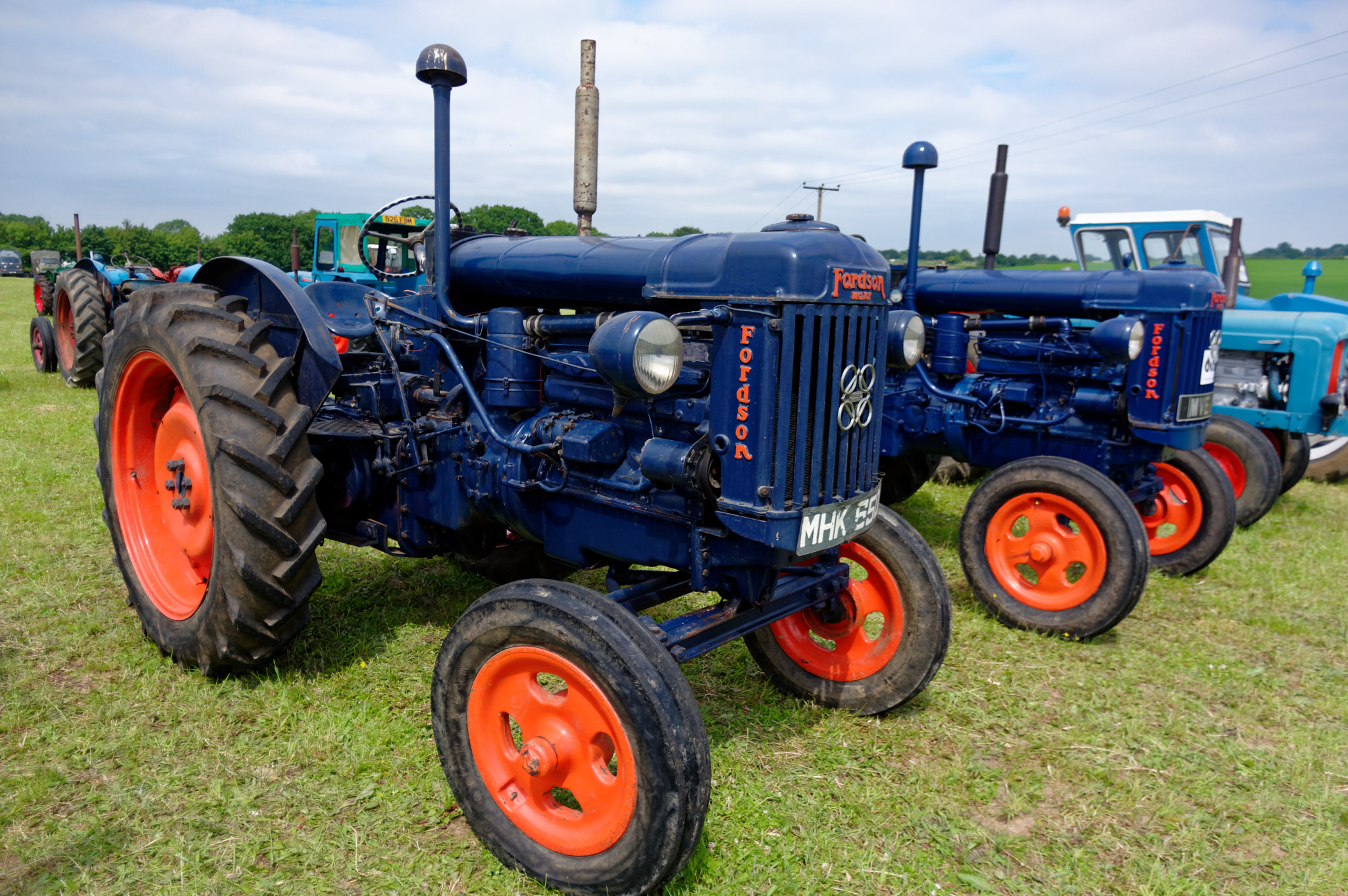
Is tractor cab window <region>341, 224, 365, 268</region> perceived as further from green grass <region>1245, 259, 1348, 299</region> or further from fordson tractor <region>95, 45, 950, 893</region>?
green grass <region>1245, 259, 1348, 299</region>

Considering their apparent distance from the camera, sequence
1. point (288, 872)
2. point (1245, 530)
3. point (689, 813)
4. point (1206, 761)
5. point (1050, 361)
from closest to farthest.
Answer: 1. point (689, 813)
2. point (288, 872)
3. point (1206, 761)
4. point (1050, 361)
5. point (1245, 530)

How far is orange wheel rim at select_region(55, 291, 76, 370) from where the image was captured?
1054 centimetres

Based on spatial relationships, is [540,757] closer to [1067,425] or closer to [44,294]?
[1067,425]

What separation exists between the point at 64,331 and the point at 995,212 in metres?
11.2

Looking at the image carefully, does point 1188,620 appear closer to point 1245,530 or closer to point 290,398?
point 1245,530

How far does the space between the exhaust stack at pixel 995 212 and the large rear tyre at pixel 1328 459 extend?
4.29 meters

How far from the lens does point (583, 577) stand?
15.3 ft

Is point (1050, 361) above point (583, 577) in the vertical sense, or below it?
above

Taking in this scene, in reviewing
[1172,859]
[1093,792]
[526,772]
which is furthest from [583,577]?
[1172,859]

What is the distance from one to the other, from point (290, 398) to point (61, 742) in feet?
4.41

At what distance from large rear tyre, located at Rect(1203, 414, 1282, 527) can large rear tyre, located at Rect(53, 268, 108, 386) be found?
10.7m

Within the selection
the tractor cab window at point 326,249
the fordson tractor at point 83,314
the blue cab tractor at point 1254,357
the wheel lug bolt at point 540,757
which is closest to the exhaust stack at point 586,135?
the tractor cab window at point 326,249

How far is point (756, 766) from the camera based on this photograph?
2.90m

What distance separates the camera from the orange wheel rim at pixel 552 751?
7.12 feet
